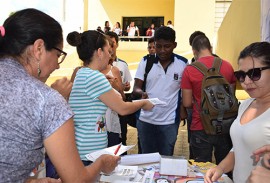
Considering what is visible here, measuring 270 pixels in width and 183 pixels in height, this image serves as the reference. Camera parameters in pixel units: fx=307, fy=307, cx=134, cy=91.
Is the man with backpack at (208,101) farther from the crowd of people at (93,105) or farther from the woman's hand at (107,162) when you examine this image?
the woman's hand at (107,162)

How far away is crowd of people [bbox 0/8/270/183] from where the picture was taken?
0.98 metres

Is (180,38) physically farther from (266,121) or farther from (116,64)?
(266,121)

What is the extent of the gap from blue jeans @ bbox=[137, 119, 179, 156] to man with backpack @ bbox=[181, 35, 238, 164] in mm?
247

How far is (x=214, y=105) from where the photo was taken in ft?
7.57

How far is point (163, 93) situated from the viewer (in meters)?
2.72

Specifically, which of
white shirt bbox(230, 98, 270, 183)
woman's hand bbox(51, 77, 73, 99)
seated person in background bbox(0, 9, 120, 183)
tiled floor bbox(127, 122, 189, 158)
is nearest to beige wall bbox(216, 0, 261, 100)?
tiled floor bbox(127, 122, 189, 158)

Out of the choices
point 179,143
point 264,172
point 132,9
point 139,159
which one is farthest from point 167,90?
point 132,9

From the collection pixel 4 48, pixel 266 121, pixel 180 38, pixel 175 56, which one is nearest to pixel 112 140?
pixel 175 56

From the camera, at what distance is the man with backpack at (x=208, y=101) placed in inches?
91.4

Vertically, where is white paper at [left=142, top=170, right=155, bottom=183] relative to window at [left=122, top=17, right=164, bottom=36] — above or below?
below

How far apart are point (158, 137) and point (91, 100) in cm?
116

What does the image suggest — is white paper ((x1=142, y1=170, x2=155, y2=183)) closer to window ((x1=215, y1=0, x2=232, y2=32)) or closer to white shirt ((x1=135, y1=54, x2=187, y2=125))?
white shirt ((x1=135, y1=54, x2=187, y2=125))

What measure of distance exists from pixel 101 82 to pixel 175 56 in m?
1.22

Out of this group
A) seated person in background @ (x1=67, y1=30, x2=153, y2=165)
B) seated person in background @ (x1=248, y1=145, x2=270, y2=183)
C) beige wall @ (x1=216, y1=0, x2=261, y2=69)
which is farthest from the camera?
beige wall @ (x1=216, y1=0, x2=261, y2=69)
